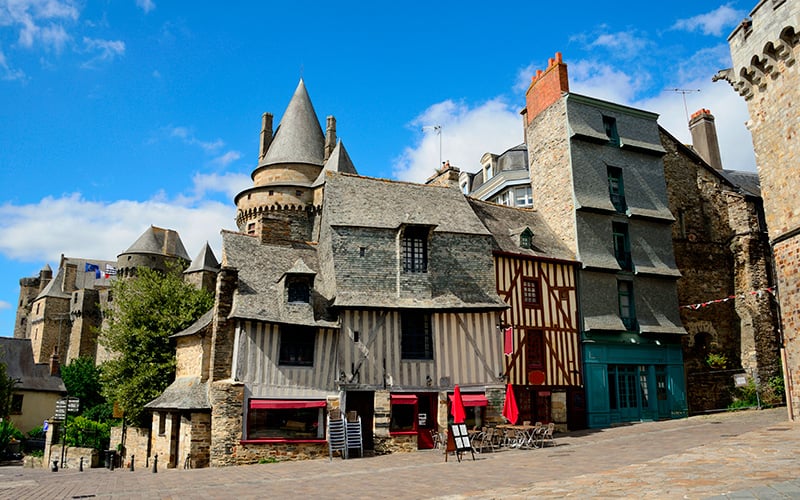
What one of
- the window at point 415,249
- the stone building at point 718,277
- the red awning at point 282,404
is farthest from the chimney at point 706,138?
the red awning at point 282,404

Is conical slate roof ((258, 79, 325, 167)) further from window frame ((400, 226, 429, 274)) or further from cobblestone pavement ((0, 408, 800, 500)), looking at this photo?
cobblestone pavement ((0, 408, 800, 500))

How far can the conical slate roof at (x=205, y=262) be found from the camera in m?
37.9

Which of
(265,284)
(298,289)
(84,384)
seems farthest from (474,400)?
(84,384)

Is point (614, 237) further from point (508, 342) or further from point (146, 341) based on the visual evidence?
point (146, 341)

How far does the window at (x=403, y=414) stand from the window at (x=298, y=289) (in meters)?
3.59

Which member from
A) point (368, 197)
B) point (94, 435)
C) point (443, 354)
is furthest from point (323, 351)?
point (94, 435)

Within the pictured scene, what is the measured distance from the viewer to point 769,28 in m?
13.6

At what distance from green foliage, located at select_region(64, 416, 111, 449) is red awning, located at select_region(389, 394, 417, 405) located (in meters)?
13.2

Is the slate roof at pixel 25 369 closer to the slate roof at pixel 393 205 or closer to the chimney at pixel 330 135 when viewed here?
the chimney at pixel 330 135

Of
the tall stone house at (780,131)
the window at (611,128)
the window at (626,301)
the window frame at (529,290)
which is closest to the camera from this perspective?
the tall stone house at (780,131)

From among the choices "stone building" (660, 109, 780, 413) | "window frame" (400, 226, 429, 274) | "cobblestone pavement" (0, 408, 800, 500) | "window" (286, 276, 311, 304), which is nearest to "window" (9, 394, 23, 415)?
"cobblestone pavement" (0, 408, 800, 500)

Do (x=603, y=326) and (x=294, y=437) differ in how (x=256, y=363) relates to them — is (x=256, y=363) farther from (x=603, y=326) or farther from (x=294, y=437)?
(x=603, y=326)

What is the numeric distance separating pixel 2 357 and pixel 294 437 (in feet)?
102

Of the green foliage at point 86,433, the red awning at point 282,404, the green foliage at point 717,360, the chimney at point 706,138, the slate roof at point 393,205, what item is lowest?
the green foliage at point 86,433
